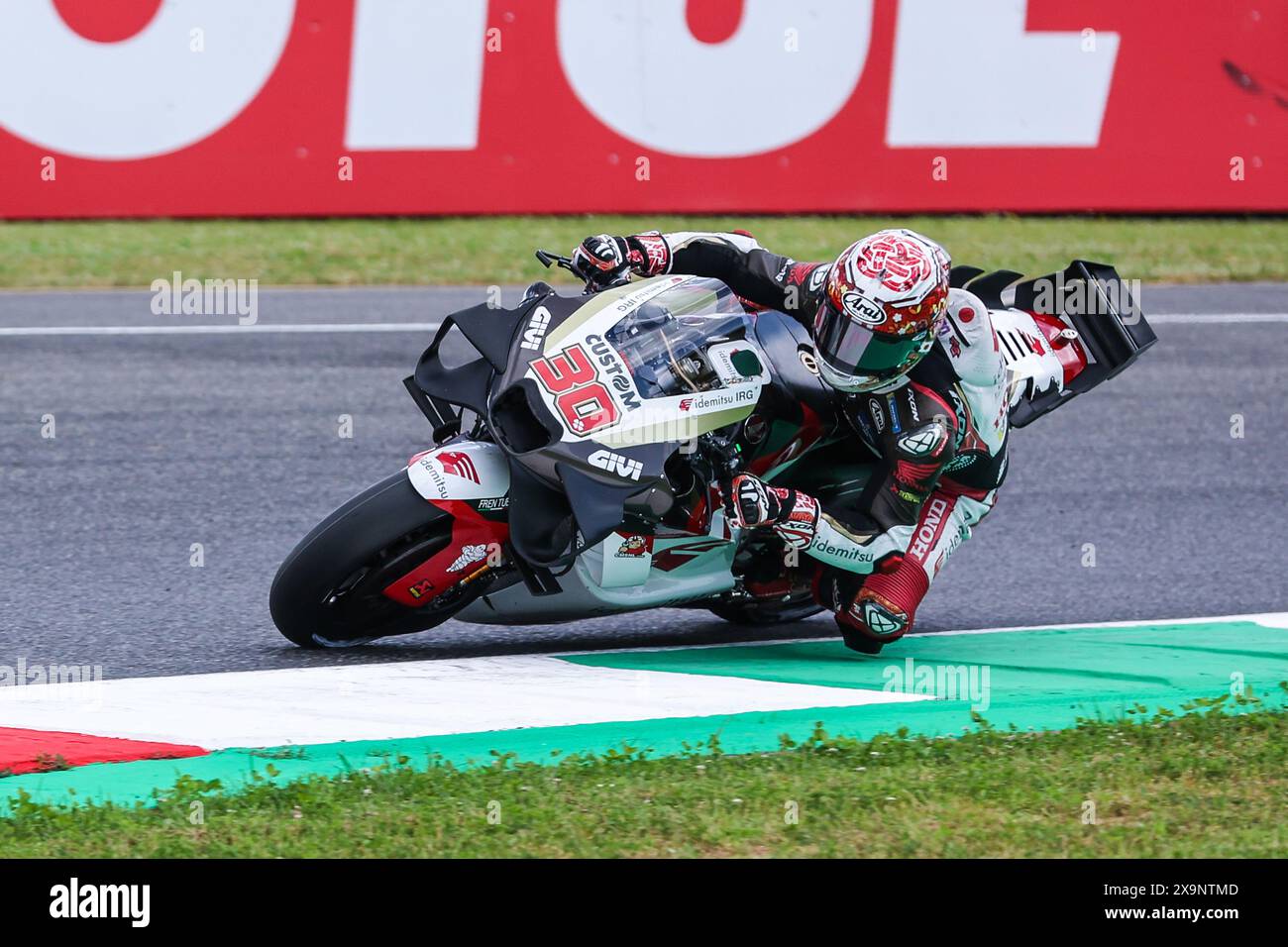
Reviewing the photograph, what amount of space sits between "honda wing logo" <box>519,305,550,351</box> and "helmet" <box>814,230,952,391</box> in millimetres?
769

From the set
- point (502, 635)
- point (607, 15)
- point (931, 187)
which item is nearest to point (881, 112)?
point (931, 187)

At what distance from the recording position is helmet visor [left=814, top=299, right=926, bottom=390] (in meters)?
Result: 5.29

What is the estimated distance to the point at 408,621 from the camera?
566cm

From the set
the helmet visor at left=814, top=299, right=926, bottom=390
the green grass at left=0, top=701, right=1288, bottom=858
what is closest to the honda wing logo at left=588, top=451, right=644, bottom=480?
the helmet visor at left=814, top=299, right=926, bottom=390

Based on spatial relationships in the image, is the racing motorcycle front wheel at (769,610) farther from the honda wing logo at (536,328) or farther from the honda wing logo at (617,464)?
the honda wing logo at (536,328)

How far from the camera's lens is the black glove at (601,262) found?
559cm

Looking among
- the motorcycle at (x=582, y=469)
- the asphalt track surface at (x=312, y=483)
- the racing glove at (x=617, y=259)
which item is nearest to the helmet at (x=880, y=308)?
the motorcycle at (x=582, y=469)

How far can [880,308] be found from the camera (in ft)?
17.2

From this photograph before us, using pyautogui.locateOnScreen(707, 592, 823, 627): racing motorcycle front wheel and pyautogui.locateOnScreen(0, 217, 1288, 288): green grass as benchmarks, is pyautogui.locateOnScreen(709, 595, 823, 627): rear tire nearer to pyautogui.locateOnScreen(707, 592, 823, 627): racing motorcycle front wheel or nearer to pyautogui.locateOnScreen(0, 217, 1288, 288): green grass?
pyautogui.locateOnScreen(707, 592, 823, 627): racing motorcycle front wheel

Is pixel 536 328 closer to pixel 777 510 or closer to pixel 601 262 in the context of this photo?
pixel 601 262

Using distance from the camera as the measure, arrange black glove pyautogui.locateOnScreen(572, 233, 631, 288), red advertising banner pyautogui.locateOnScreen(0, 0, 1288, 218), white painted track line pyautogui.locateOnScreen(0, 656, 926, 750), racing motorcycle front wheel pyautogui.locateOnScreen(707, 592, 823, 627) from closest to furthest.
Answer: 1. white painted track line pyautogui.locateOnScreen(0, 656, 926, 750)
2. black glove pyautogui.locateOnScreen(572, 233, 631, 288)
3. racing motorcycle front wheel pyautogui.locateOnScreen(707, 592, 823, 627)
4. red advertising banner pyautogui.locateOnScreen(0, 0, 1288, 218)

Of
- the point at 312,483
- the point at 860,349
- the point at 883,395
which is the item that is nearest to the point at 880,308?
the point at 860,349
